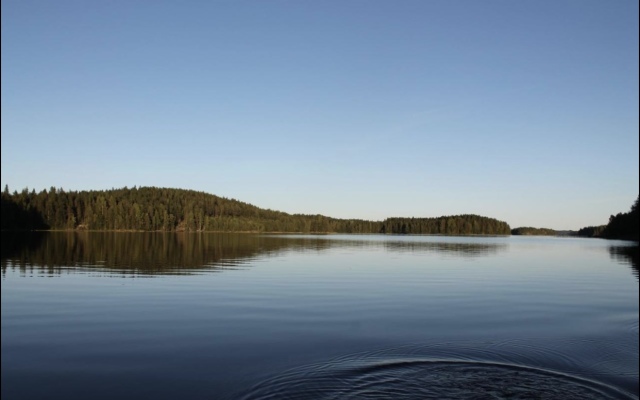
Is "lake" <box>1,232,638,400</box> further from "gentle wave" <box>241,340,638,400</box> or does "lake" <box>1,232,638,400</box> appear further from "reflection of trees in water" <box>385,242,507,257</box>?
"reflection of trees in water" <box>385,242,507,257</box>

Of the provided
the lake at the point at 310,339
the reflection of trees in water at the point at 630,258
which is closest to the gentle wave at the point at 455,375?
the lake at the point at 310,339

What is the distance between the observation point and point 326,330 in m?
21.0

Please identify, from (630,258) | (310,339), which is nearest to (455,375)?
(310,339)

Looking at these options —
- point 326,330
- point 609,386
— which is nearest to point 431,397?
point 609,386

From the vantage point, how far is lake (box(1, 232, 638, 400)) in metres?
13.5

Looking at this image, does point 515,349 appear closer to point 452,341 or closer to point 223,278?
point 452,341

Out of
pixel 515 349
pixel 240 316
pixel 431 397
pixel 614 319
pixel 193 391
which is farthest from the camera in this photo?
pixel 614 319

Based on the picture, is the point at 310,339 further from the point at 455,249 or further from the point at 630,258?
the point at 455,249

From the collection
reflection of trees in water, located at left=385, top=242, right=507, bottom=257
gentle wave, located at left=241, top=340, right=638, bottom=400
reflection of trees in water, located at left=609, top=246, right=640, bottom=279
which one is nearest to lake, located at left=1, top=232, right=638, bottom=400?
gentle wave, located at left=241, top=340, right=638, bottom=400

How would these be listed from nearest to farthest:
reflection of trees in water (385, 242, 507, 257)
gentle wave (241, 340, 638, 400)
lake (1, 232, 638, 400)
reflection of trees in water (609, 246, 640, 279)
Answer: gentle wave (241, 340, 638, 400)
lake (1, 232, 638, 400)
reflection of trees in water (609, 246, 640, 279)
reflection of trees in water (385, 242, 507, 257)

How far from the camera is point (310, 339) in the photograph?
19.2m

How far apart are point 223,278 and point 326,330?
66.9 feet

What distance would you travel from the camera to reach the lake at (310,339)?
13.5 meters

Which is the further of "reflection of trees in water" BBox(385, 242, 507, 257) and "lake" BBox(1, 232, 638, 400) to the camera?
"reflection of trees in water" BBox(385, 242, 507, 257)
